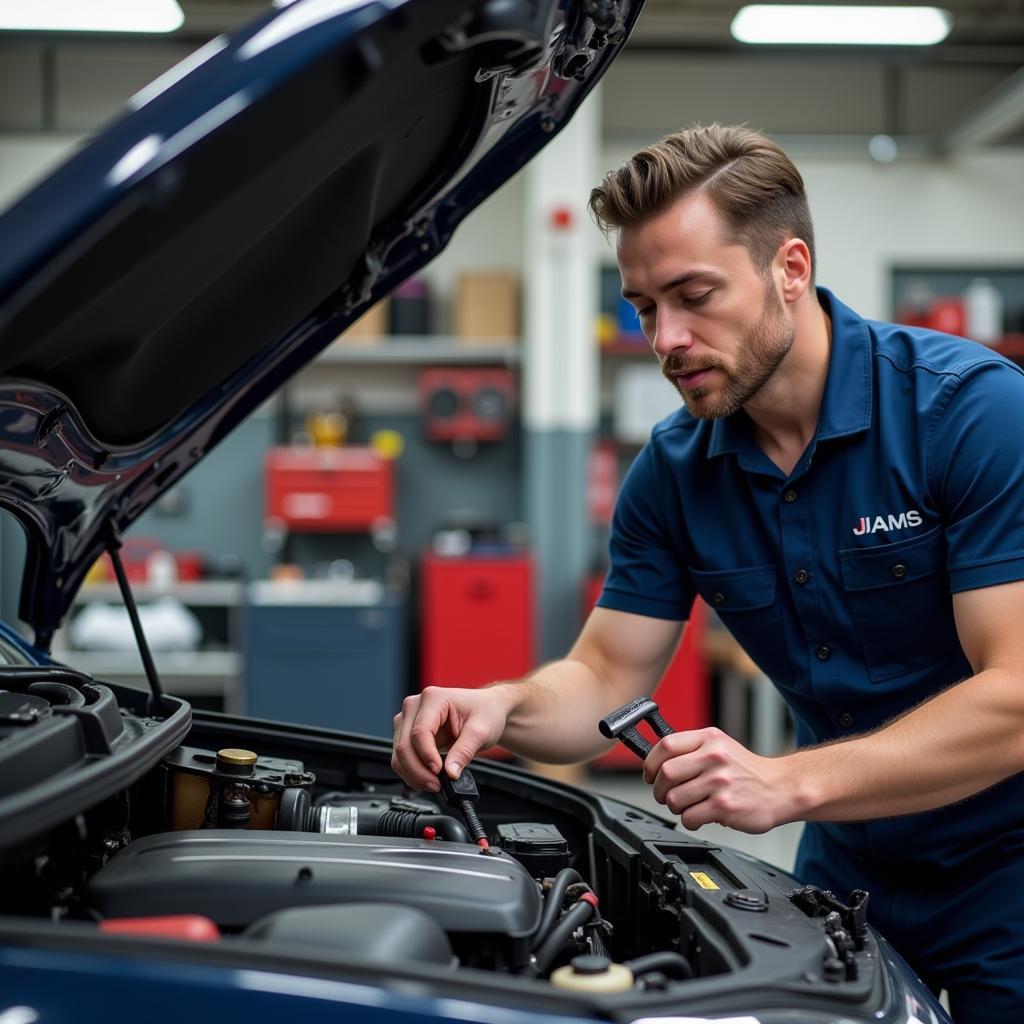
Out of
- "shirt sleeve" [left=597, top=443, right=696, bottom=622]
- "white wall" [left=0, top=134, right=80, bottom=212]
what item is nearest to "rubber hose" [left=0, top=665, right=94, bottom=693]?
"shirt sleeve" [left=597, top=443, right=696, bottom=622]

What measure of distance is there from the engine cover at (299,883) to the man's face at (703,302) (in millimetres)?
617

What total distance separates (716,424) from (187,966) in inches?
39.7

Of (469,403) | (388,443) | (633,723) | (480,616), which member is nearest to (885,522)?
(633,723)

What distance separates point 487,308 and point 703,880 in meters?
4.83

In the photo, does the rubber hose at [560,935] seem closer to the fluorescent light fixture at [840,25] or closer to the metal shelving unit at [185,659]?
the metal shelving unit at [185,659]

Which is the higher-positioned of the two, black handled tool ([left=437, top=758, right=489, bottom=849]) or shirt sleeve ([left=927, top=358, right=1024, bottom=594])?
shirt sleeve ([left=927, top=358, right=1024, bottom=594])

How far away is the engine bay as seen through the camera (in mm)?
802

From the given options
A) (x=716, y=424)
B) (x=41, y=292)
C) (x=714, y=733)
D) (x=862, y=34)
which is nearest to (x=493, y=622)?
(x=862, y=34)

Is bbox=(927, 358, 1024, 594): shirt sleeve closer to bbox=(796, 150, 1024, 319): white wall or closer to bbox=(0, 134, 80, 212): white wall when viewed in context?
bbox=(796, 150, 1024, 319): white wall

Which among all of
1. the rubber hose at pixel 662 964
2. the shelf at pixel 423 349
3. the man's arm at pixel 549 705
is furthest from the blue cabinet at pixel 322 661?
the rubber hose at pixel 662 964

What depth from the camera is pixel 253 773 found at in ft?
4.01

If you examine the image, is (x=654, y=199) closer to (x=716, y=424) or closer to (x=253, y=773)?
(x=716, y=424)

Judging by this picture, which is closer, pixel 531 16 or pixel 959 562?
pixel 531 16

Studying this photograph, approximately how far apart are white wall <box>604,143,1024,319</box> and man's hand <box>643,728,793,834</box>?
537 cm
